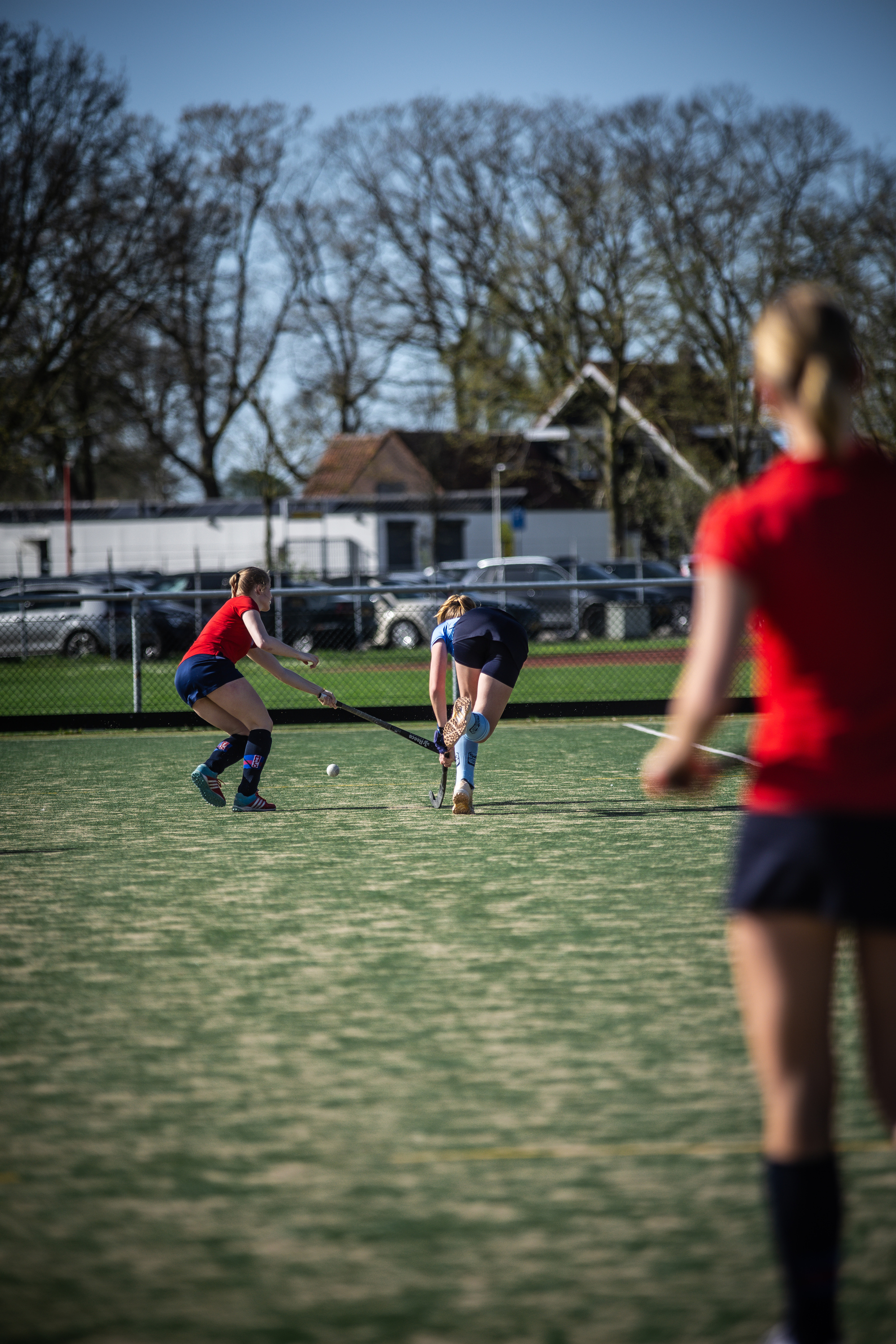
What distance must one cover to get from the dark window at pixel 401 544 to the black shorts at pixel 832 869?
5012 cm

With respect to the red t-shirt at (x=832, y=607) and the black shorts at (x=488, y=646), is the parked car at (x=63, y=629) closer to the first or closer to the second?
the black shorts at (x=488, y=646)

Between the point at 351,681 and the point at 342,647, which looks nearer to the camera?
the point at 351,681

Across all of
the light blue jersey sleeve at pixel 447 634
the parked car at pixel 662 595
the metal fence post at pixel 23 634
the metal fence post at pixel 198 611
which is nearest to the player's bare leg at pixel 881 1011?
the light blue jersey sleeve at pixel 447 634

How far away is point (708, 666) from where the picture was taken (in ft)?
8.44

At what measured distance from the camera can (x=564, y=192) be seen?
40156mm

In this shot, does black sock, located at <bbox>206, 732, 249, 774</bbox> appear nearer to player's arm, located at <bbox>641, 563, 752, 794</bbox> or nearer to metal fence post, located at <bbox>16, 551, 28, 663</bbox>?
player's arm, located at <bbox>641, 563, 752, 794</bbox>

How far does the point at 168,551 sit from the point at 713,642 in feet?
168

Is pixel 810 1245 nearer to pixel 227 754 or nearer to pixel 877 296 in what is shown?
pixel 227 754

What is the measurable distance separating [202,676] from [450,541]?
45.5 meters

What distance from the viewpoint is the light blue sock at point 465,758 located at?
30.8ft

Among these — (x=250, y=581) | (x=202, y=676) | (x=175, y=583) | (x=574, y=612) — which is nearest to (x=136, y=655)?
(x=202, y=676)

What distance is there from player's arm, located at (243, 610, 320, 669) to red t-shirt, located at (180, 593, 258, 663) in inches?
6.1

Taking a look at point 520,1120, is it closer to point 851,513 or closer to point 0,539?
point 851,513

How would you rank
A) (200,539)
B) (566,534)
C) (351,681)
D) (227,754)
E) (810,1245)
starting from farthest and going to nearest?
Answer: (566,534), (200,539), (351,681), (227,754), (810,1245)
